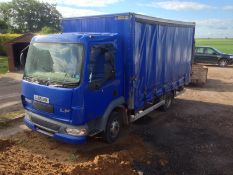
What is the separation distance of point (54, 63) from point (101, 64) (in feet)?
3.64

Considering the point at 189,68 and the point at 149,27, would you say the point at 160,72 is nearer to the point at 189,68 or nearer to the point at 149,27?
the point at 149,27

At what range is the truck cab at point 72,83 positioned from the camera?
5.91 meters

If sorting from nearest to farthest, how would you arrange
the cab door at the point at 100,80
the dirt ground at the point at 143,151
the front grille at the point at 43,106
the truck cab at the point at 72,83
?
the dirt ground at the point at 143,151 → the truck cab at the point at 72,83 → the cab door at the point at 100,80 → the front grille at the point at 43,106

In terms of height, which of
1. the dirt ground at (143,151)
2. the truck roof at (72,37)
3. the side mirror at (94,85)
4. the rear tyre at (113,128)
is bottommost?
the dirt ground at (143,151)

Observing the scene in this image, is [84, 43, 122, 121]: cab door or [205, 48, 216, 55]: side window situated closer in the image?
[84, 43, 122, 121]: cab door

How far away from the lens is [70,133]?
20.3 feet

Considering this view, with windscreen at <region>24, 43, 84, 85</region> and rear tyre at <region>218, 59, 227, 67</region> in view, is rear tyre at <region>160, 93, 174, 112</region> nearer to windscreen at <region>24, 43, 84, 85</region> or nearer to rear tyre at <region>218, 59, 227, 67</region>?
windscreen at <region>24, 43, 84, 85</region>

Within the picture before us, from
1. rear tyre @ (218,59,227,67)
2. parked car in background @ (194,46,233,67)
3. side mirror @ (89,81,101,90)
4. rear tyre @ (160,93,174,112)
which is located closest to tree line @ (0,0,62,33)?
parked car in background @ (194,46,233,67)

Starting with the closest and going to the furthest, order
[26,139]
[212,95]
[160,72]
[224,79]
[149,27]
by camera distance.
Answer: [26,139]
[149,27]
[160,72]
[212,95]
[224,79]

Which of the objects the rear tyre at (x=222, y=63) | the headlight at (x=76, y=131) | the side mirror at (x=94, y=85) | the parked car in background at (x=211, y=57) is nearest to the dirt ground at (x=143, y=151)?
the headlight at (x=76, y=131)

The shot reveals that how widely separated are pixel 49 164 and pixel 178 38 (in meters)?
6.94

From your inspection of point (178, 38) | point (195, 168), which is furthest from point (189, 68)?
point (195, 168)

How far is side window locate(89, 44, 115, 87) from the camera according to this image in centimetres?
608

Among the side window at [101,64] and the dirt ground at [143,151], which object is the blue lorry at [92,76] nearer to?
the side window at [101,64]
